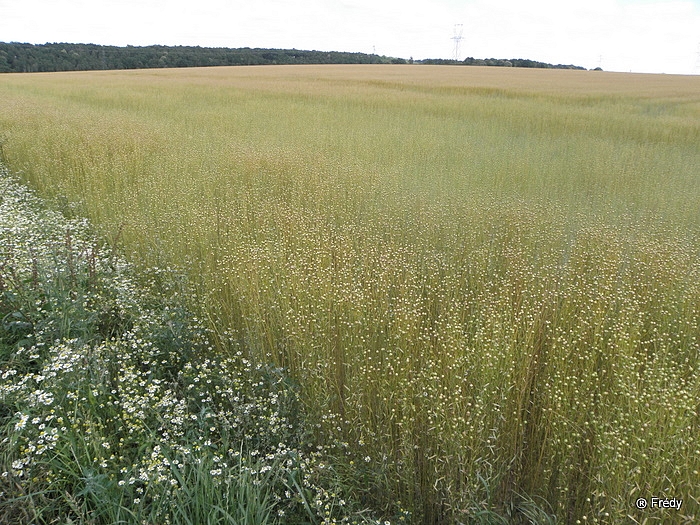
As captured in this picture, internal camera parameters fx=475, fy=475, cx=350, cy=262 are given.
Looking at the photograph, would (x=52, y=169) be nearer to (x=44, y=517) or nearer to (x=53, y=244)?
(x=53, y=244)

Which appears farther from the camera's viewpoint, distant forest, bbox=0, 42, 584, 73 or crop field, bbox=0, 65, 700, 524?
distant forest, bbox=0, 42, 584, 73

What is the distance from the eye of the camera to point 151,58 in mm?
49375

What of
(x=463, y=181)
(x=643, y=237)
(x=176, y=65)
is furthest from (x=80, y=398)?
(x=176, y=65)

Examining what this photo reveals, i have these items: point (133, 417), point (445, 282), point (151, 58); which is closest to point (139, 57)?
point (151, 58)

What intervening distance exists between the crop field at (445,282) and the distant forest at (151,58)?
4380cm

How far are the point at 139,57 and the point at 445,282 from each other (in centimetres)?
5443

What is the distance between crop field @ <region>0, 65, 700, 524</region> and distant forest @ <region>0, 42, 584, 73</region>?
43797 mm

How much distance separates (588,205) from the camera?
577 centimetres

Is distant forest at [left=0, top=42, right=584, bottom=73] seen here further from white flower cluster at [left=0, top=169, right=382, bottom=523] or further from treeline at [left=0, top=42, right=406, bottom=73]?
white flower cluster at [left=0, top=169, right=382, bottom=523]

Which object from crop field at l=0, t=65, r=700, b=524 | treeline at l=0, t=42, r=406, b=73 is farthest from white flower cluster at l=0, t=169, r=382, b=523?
treeline at l=0, t=42, r=406, b=73

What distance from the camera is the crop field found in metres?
2.12

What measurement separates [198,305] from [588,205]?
15.5ft

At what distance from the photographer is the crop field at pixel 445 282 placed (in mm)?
2121

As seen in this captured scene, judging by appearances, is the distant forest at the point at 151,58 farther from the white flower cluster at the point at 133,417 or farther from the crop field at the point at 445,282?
the white flower cluster at the point at 133,417
